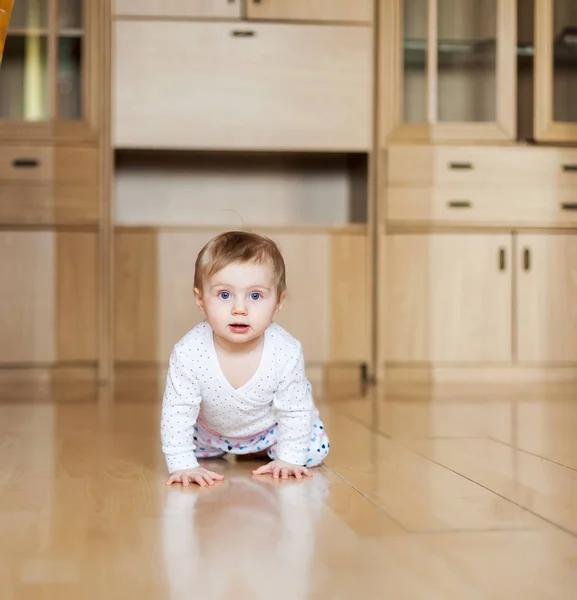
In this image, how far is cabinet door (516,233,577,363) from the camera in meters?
3.23

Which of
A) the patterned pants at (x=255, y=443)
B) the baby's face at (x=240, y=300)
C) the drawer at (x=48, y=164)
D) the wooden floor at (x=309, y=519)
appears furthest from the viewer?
the drawer at (x=48, y=164)

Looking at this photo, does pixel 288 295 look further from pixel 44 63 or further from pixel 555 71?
pixel 555 71

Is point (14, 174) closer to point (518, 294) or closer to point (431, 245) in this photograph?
point (431, 245)

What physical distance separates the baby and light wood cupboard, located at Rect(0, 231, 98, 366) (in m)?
1.74

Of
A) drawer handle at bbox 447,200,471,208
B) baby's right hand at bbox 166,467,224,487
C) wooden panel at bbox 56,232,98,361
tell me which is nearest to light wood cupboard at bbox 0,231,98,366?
wooden panel at bbox 56,232,98,361

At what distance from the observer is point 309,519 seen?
1096mm

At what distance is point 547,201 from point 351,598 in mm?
2641

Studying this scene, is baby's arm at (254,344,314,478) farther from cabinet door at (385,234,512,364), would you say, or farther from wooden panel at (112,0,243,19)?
wooden panel at (112,0,243,19)

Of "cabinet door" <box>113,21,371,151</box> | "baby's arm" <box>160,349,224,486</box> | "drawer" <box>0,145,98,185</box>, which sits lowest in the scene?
"baby's arm" <box>160,349,224,486</box>

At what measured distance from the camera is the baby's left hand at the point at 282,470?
4.52 ft

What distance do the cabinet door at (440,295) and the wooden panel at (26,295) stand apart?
1.15 m

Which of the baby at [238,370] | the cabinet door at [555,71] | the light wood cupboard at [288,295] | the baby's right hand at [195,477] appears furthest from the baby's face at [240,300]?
the cabinet door at [555,71]

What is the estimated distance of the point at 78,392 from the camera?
108 inches

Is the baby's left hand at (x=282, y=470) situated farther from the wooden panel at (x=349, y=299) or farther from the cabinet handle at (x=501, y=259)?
the cabinet handle at (x=501, y=259)
